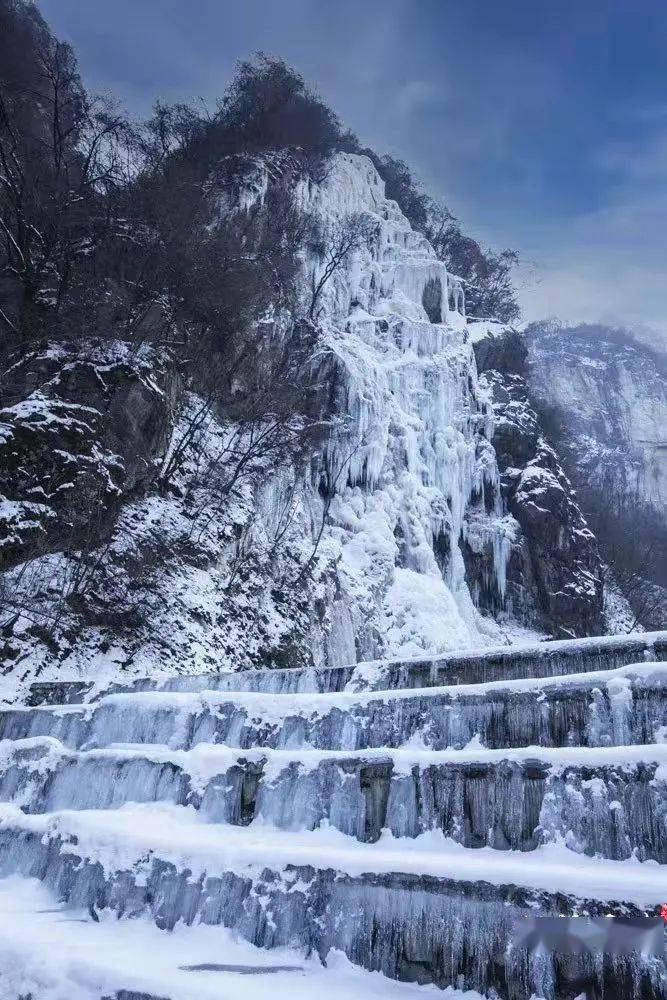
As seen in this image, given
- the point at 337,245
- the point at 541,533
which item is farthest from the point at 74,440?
the point at 541,533

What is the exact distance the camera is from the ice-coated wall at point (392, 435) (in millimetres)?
20172

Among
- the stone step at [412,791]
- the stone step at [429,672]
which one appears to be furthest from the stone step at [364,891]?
the stone step at [429,672]

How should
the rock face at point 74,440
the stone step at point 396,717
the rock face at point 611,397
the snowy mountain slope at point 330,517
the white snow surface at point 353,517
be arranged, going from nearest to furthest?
the stone step at point 396,717 → the rock face at point 74,440 → the snowy mountain slope at point 330,517 → the white snow surface at point 353,517 → the rock face at point 611,397

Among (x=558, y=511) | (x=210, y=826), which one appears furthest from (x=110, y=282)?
(x=558, y=511)

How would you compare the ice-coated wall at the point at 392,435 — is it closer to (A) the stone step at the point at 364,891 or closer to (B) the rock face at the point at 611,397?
(A) the stone step at the point at 364,891

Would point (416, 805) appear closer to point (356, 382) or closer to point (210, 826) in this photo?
point (210, 826)

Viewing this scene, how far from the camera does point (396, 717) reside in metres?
6.18

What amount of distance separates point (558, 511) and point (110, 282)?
22404 mm

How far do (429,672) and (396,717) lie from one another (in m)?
1.43

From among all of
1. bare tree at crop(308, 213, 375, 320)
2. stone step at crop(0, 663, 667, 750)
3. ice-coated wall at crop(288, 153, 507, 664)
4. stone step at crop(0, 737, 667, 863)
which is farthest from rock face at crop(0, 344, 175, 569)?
bare tree at crop(308, 213, 375, 320)

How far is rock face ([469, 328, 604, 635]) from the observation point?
2892 cm

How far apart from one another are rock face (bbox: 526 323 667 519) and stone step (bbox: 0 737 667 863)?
1975 inches

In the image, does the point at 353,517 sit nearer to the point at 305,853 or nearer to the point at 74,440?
the point at 74,440

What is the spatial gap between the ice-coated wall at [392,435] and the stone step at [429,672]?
7986mm
